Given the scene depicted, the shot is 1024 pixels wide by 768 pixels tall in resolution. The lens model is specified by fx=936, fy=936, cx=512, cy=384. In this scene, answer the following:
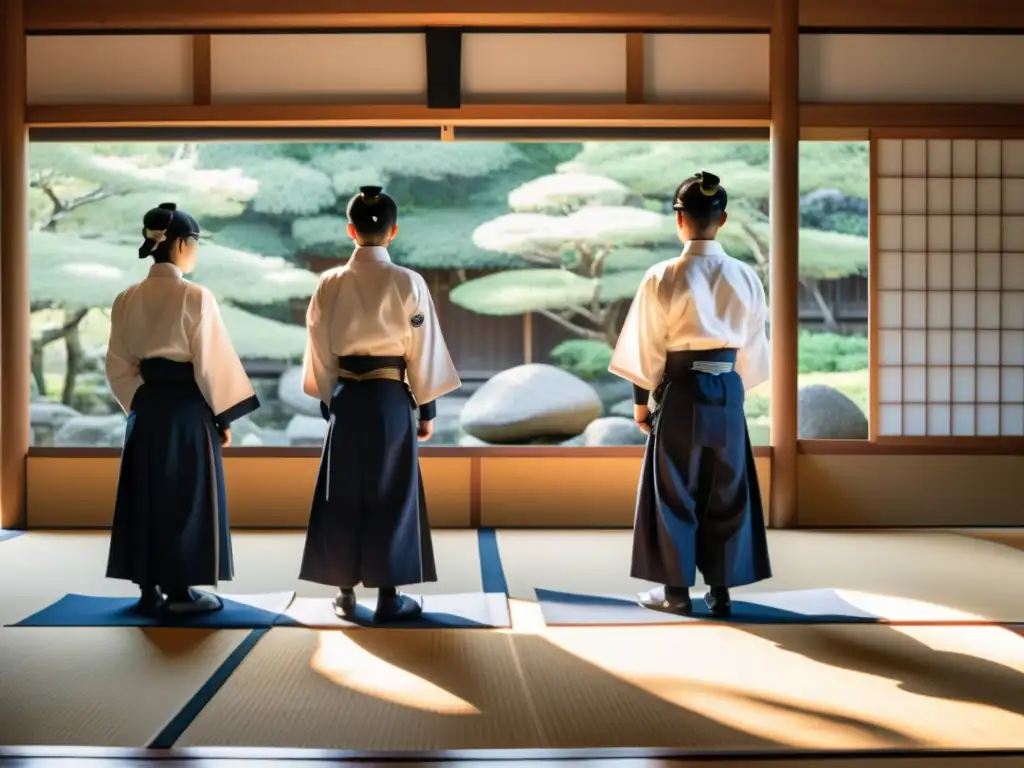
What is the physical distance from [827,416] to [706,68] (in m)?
3.07

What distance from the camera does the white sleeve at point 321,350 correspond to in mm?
3195

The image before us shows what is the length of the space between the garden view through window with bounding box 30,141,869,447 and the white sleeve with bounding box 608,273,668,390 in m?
5.14

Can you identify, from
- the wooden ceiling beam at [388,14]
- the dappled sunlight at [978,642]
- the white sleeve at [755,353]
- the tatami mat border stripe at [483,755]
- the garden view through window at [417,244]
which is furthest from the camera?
the garden view through window at [417,244]

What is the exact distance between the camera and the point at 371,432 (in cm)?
315

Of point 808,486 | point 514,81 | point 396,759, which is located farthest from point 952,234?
point 396,759

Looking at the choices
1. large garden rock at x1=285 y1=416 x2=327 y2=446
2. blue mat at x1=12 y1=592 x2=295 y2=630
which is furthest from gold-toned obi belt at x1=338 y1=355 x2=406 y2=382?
large garden rock at x1=285 y1=416 x2=327 y2=446

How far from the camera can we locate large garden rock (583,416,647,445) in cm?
765

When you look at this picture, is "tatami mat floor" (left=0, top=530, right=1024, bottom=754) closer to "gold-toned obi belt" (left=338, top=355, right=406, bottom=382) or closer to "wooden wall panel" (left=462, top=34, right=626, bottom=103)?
"gold-toned obi belt" (left=338, top=355, right=406, bottom=382)

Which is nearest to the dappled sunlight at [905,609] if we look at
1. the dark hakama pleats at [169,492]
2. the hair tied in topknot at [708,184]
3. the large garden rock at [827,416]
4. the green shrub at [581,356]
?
the hair tied in topknot at [708,184]

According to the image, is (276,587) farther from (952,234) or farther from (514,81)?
(952,234)

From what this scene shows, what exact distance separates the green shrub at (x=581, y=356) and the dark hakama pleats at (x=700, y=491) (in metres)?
5.85

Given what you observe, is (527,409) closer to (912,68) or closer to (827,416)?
(827,416)

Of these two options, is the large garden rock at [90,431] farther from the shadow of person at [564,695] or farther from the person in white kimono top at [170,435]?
the shadow of person at [564,695]

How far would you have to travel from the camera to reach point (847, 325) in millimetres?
9500
